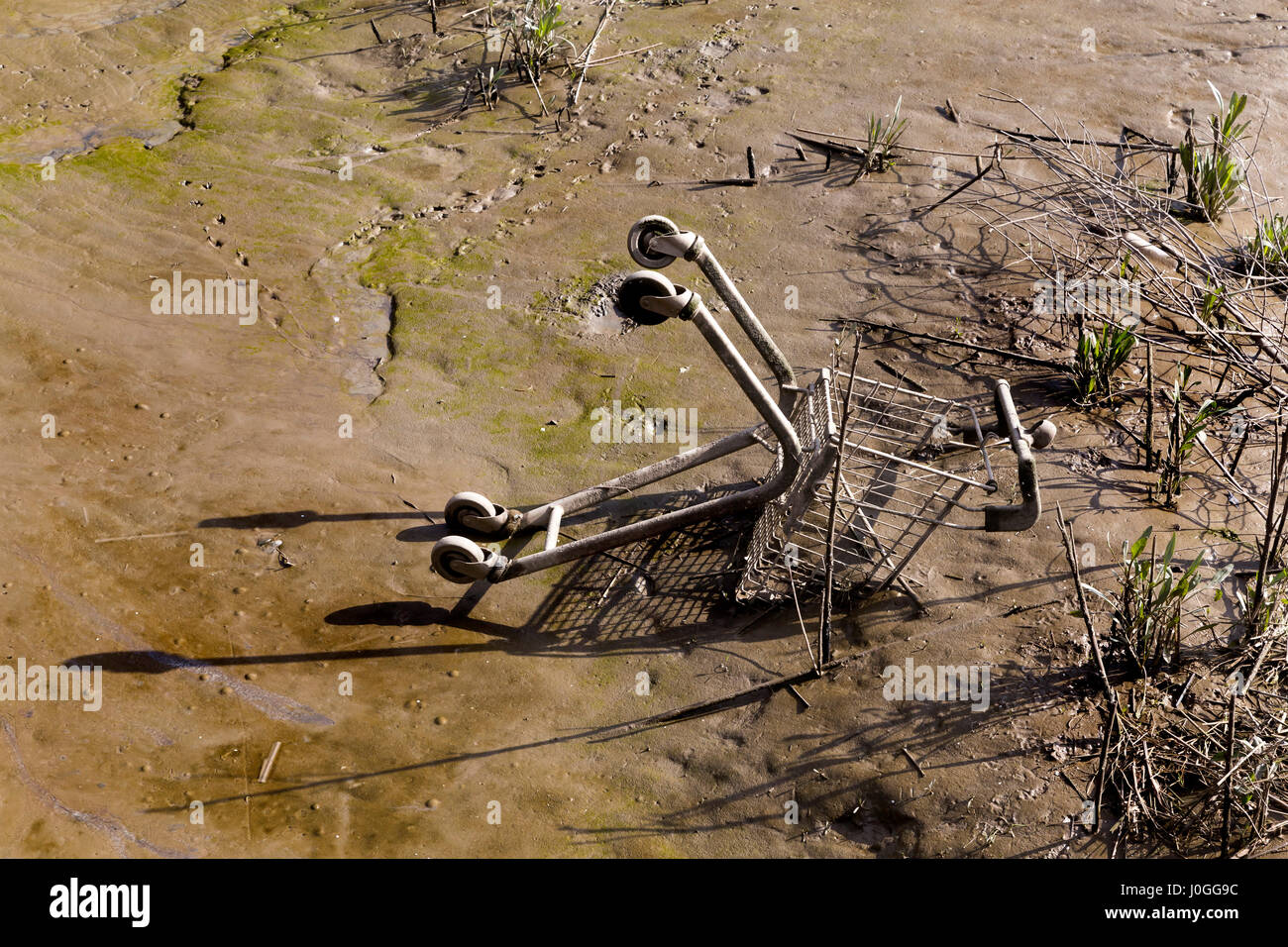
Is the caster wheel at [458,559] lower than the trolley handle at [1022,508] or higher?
lower

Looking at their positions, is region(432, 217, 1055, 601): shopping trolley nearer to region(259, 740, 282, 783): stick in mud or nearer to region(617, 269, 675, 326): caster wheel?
region(617, 269, 675, 326): caster wheel

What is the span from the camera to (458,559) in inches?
165

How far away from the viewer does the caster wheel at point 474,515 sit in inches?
176

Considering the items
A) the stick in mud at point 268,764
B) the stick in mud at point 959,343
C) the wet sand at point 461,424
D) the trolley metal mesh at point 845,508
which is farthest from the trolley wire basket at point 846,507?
the stick in mud at point 268,764

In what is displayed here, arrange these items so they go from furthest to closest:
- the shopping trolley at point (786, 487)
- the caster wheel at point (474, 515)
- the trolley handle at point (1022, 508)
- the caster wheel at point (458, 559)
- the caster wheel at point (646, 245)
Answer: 1. the caster wheel at point (474, 515)
2. the caster wheel at point (458, 559)
3. the caster wheel at point (646, 245)
4. the shopping trolley at point (786, 487)
5. the trolley handle at point (1022, 508)

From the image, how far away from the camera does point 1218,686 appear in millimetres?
4066

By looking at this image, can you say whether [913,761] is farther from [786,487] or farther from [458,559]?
[458,559]

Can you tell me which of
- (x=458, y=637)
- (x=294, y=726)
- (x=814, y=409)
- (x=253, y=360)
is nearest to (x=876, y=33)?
(x=814, y=409)

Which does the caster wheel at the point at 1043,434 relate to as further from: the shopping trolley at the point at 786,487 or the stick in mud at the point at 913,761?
the stick in mud at the point at 913,761

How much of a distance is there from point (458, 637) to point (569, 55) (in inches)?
208

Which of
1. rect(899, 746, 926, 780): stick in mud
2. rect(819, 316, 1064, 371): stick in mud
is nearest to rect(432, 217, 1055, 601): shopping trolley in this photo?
rect(899, 746, 926, 780): stick in mud

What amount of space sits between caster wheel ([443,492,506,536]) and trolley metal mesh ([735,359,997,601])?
1.12m

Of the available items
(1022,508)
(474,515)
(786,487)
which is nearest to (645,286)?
(786,487)

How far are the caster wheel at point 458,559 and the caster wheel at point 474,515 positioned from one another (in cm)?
28
